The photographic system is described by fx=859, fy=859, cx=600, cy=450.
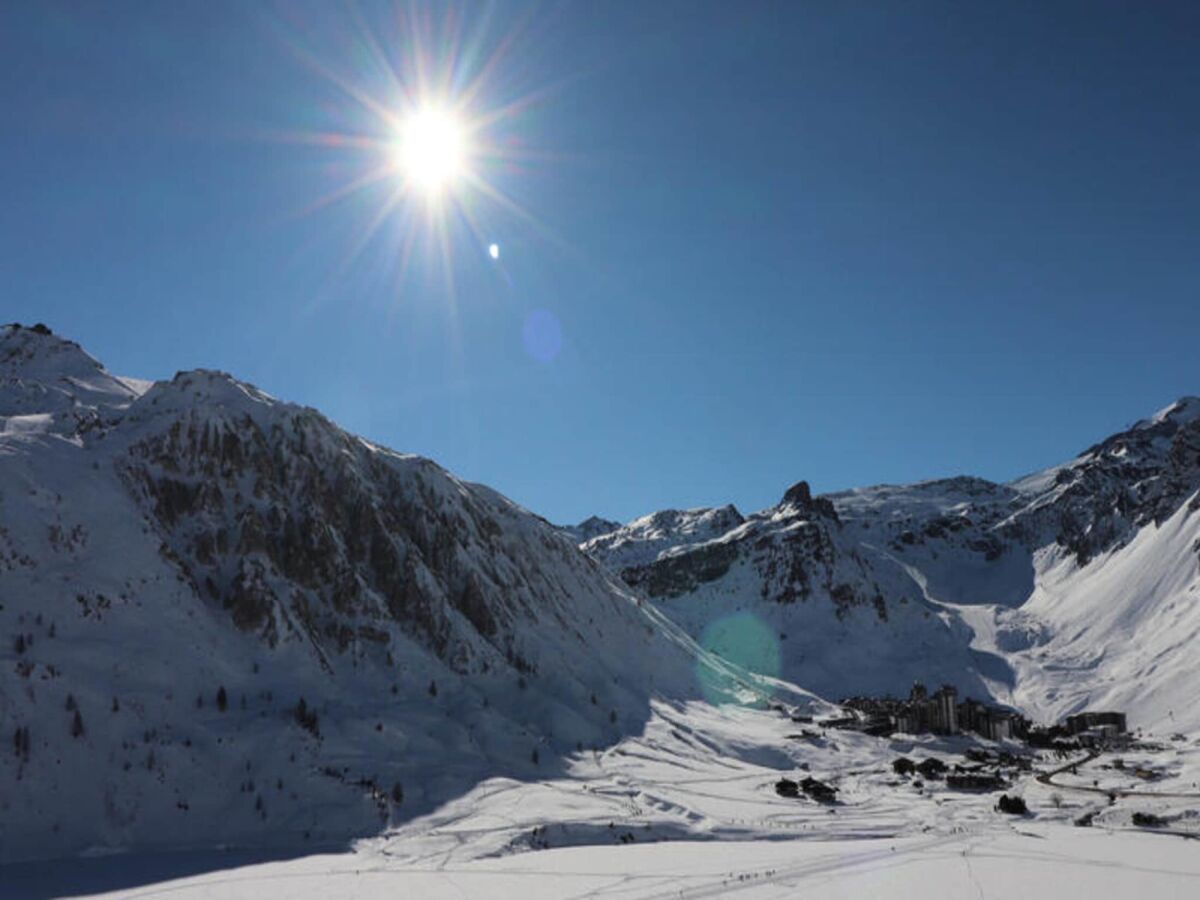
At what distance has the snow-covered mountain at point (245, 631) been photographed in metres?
52.9

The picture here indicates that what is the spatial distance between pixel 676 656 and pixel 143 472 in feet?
254

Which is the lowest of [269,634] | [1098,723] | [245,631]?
[1098,723]

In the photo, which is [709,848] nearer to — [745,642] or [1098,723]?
[1098,723]

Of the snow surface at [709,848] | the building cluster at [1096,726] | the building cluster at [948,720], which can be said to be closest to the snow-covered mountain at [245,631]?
the snow surface at [709,848]

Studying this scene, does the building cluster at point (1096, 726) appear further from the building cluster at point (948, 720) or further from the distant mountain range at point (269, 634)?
the distant mountain range at point (269, 634)

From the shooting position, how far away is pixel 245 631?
229 feet

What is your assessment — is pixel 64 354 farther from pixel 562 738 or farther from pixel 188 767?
pixel 562 738

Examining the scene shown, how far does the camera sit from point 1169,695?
4870 inches

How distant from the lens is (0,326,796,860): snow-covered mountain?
52.9m

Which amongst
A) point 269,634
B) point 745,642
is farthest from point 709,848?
point 745,642

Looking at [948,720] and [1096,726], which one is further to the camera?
[1096,726]

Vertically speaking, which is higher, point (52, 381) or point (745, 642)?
point (52, 381)

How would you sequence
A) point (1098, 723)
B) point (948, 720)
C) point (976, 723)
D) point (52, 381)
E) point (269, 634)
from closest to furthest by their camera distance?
point (269, 634) → point (52, 381) → point (948, 720) → point (976, 723) → point (1098, 723)

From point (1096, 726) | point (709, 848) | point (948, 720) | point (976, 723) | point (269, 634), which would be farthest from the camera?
point (1096, 726)
